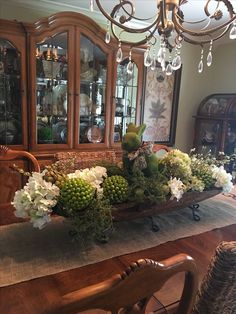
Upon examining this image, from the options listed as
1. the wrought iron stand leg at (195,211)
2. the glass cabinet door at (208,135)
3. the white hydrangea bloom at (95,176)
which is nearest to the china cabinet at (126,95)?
the glass cabinet door at (208,135)

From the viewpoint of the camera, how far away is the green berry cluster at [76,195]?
101 centimetres

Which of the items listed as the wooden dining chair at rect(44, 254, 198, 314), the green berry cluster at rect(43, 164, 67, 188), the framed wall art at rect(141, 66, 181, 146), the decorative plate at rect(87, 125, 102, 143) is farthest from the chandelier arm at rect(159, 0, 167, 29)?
the framed wall art at rect(141, 66, 181, 146)

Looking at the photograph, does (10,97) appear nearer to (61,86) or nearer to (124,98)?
(61,86)

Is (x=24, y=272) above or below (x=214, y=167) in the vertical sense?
below

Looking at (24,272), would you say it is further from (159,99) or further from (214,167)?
(159,99)

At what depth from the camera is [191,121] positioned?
379cm

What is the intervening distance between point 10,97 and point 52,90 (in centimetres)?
38

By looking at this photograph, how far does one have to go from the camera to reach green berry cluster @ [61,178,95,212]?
1.01 metres

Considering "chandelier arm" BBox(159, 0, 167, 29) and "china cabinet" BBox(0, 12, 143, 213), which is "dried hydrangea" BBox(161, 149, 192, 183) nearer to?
"chandelier arm" BBox(159, 0, 167, 29)

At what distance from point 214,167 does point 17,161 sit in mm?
1680

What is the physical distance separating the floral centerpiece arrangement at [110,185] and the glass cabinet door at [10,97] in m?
1.37

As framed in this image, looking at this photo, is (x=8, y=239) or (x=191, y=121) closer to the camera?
(x=8, y=239)

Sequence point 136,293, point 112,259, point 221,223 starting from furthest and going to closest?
point 221,223, point 112,259, point 136,293

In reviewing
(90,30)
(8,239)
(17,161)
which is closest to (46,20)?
(90,30)
